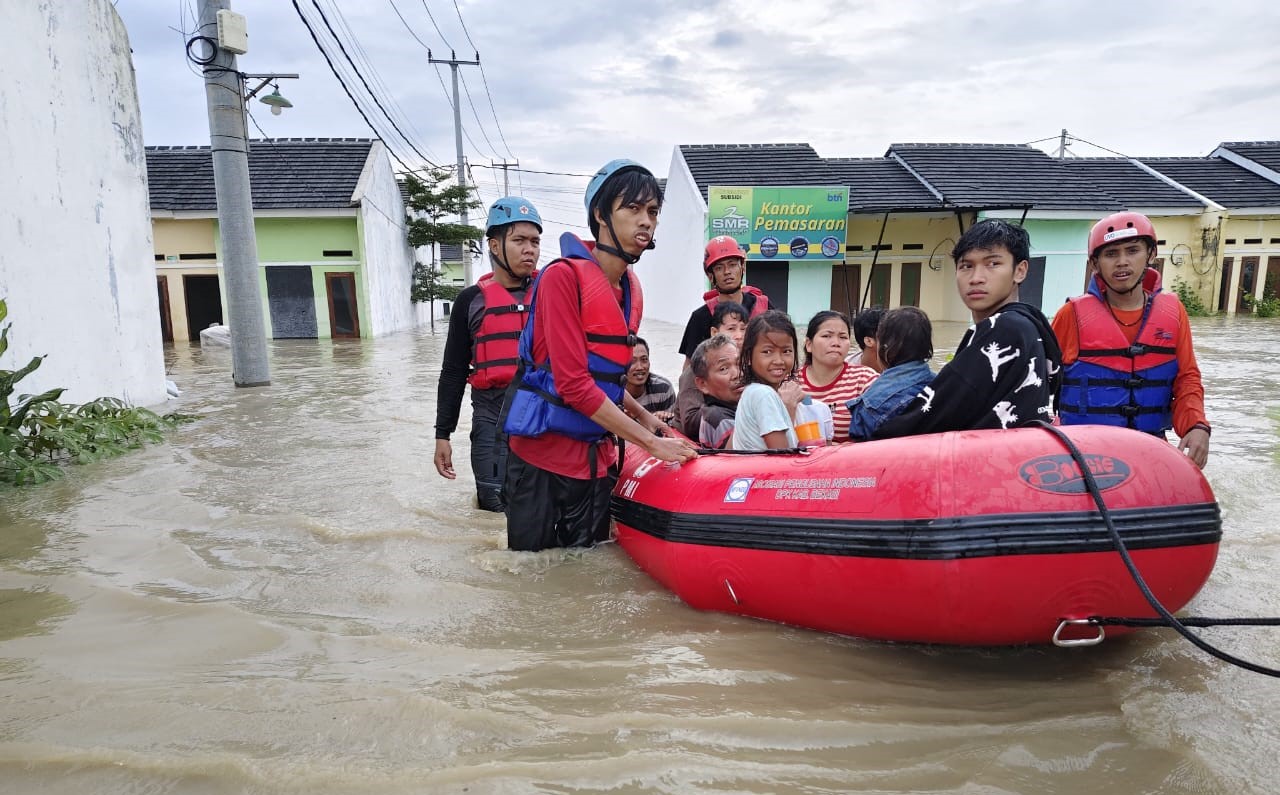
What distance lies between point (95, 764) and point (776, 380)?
2407 millimetres

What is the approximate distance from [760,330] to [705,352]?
1.31 feet

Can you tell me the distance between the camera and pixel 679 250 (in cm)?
2188

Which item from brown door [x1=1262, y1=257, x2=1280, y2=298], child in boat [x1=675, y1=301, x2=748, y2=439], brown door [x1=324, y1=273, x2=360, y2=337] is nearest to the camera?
child in boat [x1=675, y1=301, x2=748, y2=439]

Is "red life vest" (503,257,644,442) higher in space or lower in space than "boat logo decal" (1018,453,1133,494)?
higher

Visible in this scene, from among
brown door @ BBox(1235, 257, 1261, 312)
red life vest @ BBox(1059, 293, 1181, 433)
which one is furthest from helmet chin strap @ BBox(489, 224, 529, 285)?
brown door @ BBox(1235, 257, 1261, 312)

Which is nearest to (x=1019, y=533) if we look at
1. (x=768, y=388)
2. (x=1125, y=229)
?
(x=768, y=388)

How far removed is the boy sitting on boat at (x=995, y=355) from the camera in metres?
2.22

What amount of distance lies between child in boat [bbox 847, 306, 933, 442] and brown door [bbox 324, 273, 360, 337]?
17705mm

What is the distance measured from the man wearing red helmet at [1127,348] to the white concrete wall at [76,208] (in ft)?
21.6

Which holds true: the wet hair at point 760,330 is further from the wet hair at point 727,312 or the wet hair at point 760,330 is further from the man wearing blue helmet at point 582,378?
the wet hair at point 727,312

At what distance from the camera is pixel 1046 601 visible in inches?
81.5

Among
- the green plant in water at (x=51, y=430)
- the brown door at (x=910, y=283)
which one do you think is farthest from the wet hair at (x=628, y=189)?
the brown door at (x=910, y=283)

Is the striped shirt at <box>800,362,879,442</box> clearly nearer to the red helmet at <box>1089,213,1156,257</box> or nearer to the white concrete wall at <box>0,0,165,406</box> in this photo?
the red helmet at <box>1089,213,1156,257</box>

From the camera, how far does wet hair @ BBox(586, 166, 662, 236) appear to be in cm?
269
